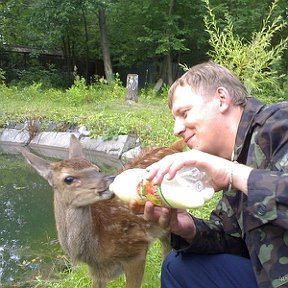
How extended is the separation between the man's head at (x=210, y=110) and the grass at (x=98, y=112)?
7.59 feet

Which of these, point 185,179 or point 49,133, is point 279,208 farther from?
point 49,133

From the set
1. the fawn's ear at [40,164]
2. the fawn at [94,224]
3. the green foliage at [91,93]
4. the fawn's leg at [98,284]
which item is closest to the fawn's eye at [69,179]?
the fawn at [94,224]

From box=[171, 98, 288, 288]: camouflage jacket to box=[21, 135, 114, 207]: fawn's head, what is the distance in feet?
3.70

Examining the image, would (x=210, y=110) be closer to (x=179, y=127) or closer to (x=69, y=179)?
(x=179, y=127)

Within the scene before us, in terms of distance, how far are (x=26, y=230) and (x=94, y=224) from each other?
2.75 meters

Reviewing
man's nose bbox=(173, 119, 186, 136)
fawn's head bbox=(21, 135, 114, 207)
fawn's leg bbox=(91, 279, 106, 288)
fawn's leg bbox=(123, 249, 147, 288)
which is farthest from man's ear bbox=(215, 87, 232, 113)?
fawn's leg bbox=(91, 279, 106, 288)

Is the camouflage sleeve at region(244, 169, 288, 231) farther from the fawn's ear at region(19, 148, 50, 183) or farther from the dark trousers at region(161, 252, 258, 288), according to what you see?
the fawn's ear at region(19, 148, 50, 183)

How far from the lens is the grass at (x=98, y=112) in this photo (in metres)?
9.93

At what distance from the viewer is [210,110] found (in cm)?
239

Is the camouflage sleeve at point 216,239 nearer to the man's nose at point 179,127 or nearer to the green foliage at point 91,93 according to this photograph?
the man's nose at point 179,127

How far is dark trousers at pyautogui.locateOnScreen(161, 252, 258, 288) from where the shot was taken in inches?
106

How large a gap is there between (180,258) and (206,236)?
0.23 m

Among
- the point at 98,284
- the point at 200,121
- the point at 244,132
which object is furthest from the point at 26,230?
the point at 244,132

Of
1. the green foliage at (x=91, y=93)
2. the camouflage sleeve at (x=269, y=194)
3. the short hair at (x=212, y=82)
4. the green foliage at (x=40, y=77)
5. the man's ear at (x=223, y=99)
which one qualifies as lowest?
the green foliage at (x=40, y=77)
